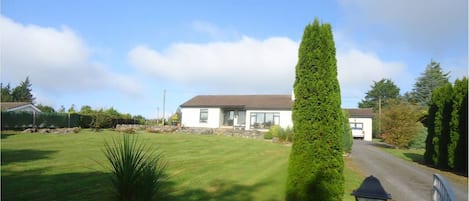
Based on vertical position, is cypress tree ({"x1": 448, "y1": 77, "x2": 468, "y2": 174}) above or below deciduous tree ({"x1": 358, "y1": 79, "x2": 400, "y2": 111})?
below

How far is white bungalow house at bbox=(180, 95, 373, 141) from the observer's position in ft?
125

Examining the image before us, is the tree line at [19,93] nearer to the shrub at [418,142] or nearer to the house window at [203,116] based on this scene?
the house window at [203,116]

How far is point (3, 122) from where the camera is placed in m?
25.9

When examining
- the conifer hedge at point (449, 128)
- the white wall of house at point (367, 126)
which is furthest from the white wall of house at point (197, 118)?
the conifer hedge at point (449, 128)

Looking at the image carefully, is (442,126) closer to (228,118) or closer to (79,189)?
(79,189)

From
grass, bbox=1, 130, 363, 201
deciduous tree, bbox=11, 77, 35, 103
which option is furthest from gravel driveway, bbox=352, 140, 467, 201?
deciduous tree, bbox=11, 77, 35, 103

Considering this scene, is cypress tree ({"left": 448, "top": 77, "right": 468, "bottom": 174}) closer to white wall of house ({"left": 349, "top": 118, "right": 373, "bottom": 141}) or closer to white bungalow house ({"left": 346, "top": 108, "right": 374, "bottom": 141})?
white bungalow house ({"left": 346, "top": 108, "right": 374, "bottom": 141})

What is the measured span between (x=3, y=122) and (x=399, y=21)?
90.8ft

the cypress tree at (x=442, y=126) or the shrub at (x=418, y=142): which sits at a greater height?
the cypress tree at (x=442, y=126)

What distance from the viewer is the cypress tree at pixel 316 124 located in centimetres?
683

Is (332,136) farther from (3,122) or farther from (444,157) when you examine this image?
(3,122)

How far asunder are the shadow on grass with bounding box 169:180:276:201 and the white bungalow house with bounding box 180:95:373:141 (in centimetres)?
2872

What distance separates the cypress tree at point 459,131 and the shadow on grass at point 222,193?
1072 centimetres

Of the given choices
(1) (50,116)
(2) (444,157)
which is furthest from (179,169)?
(1) (50,116)
